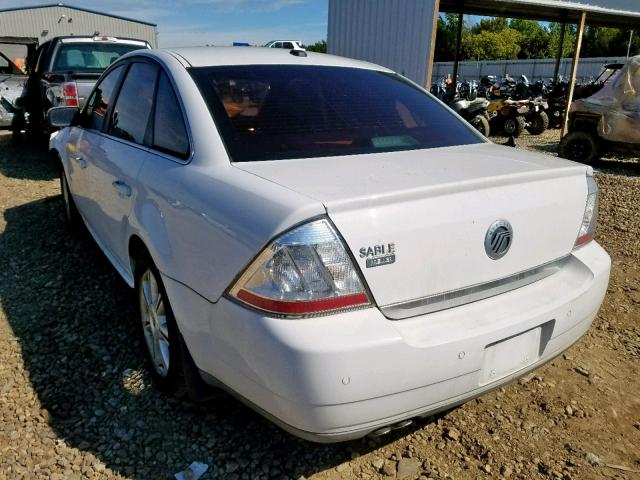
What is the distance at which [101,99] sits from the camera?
3.73m

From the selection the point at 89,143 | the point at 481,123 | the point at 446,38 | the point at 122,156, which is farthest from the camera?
the point at 446,38

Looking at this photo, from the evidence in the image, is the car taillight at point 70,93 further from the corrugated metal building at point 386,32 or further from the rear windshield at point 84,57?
the corrugated metal building at point 386,32

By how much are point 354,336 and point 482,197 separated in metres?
0.71

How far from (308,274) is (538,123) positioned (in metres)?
13.6

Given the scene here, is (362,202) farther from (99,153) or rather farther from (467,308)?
(99,153)

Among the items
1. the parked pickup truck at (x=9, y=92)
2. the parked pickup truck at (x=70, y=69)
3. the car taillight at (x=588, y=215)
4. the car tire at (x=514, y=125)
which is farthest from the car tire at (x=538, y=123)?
the car taillight at (x=588, y=215)

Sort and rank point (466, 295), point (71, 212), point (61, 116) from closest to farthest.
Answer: point (466, 295) < point (61, 116) < point (71, 212)

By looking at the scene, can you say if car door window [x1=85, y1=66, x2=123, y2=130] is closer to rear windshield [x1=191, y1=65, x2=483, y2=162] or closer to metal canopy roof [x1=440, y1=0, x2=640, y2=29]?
rear windshield [x1=191, y1=65, x2=483, y2=162]

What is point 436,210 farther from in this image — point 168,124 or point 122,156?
point 122,156

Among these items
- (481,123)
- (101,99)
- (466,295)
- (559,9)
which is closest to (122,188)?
(101,99)

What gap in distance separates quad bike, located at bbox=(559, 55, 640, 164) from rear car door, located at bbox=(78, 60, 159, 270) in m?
8.30

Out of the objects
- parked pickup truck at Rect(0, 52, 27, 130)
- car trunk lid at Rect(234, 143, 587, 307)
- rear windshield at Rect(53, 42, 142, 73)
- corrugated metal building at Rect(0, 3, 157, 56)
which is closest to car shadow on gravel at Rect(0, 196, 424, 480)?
car trunk lid at Rect(234, 143, 587, 307)

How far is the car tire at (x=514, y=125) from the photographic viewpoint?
12.9 m

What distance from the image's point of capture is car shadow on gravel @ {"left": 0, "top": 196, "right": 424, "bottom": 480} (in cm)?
222
